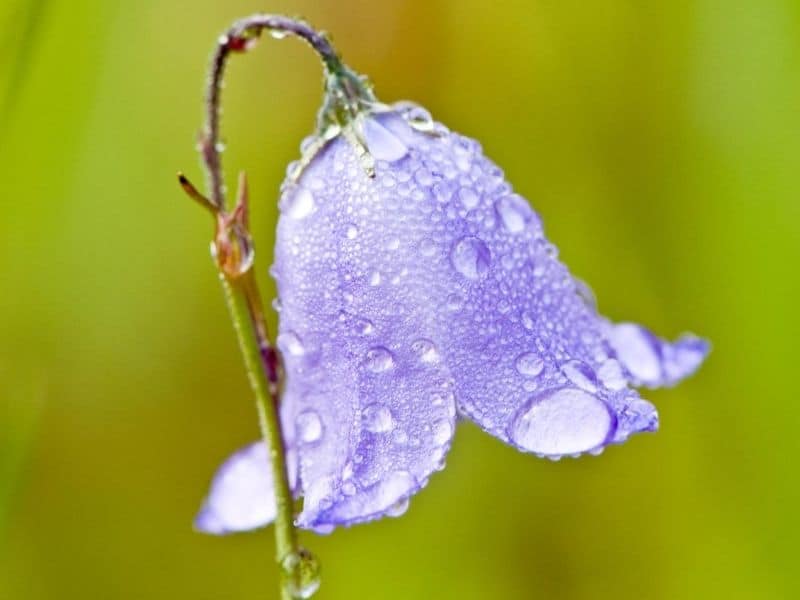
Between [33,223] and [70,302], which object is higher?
[33,223]

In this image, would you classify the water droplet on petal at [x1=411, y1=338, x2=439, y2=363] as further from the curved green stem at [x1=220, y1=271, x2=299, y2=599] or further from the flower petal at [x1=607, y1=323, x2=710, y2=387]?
the flower petal at [x1=607, y1=323, x2=710, y2=387]

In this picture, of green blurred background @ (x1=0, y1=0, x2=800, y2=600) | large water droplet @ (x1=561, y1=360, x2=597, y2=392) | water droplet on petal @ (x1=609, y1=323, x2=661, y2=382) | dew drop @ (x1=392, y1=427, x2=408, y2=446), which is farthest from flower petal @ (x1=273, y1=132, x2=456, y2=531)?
green blurred background @ (x1=0, y1=0, x2=800, y2=600)

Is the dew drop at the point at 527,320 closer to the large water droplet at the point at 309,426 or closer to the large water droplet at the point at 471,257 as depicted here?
the large water droplet at the point at 471,257

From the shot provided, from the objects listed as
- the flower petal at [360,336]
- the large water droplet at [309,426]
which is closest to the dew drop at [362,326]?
the flower petal at [360,336]

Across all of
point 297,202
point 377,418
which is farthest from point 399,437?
point 297,202

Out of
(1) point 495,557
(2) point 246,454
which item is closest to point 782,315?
(1) point 495,557

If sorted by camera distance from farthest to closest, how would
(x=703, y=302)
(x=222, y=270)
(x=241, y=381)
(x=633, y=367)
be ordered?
(x=241, y=381)
(x=703, y=302)
(x=633, y=367)
(x=222, y=270)

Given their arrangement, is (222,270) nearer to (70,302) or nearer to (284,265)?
(284,265)
